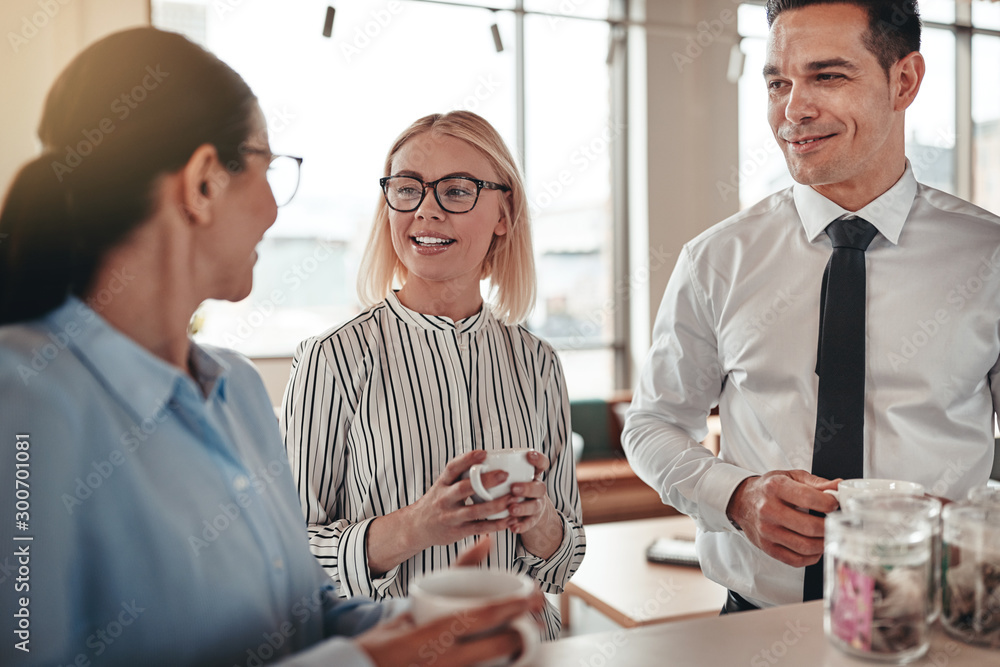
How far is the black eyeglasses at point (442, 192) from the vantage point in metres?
1.56

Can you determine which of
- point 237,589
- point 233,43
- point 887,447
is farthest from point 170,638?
point 233,43

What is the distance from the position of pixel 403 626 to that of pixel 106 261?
18.6 inches

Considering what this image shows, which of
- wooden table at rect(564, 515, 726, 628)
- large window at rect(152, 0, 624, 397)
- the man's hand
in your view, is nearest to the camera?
the man's hand

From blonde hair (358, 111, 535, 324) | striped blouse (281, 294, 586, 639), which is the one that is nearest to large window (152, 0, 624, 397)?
blonde hair (358, 111, 535, 324)

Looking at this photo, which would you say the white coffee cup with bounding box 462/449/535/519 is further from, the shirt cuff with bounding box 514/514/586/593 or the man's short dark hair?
the man's short dark hair

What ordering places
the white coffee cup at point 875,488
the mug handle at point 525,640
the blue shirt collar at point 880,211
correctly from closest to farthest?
the mug handle at point 525,640
the white coffee cup at point 875,488
the blue shirt collar at point 880,211

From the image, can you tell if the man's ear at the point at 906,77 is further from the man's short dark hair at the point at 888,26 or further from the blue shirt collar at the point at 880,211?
the blue shirt collar at the point at 880,211

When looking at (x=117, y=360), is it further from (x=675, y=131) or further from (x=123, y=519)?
(x=675, y=131)

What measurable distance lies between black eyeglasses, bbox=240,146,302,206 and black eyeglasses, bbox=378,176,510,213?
53cm

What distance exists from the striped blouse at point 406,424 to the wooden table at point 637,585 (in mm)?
1070

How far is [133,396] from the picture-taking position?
81 cm

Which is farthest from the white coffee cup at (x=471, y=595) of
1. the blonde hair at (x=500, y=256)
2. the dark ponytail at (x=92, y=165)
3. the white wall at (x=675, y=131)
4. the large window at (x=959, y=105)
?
the large window at (x=959, y=105)

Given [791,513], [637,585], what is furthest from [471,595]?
[637,585]

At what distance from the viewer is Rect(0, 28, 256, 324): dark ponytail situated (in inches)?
31.0
